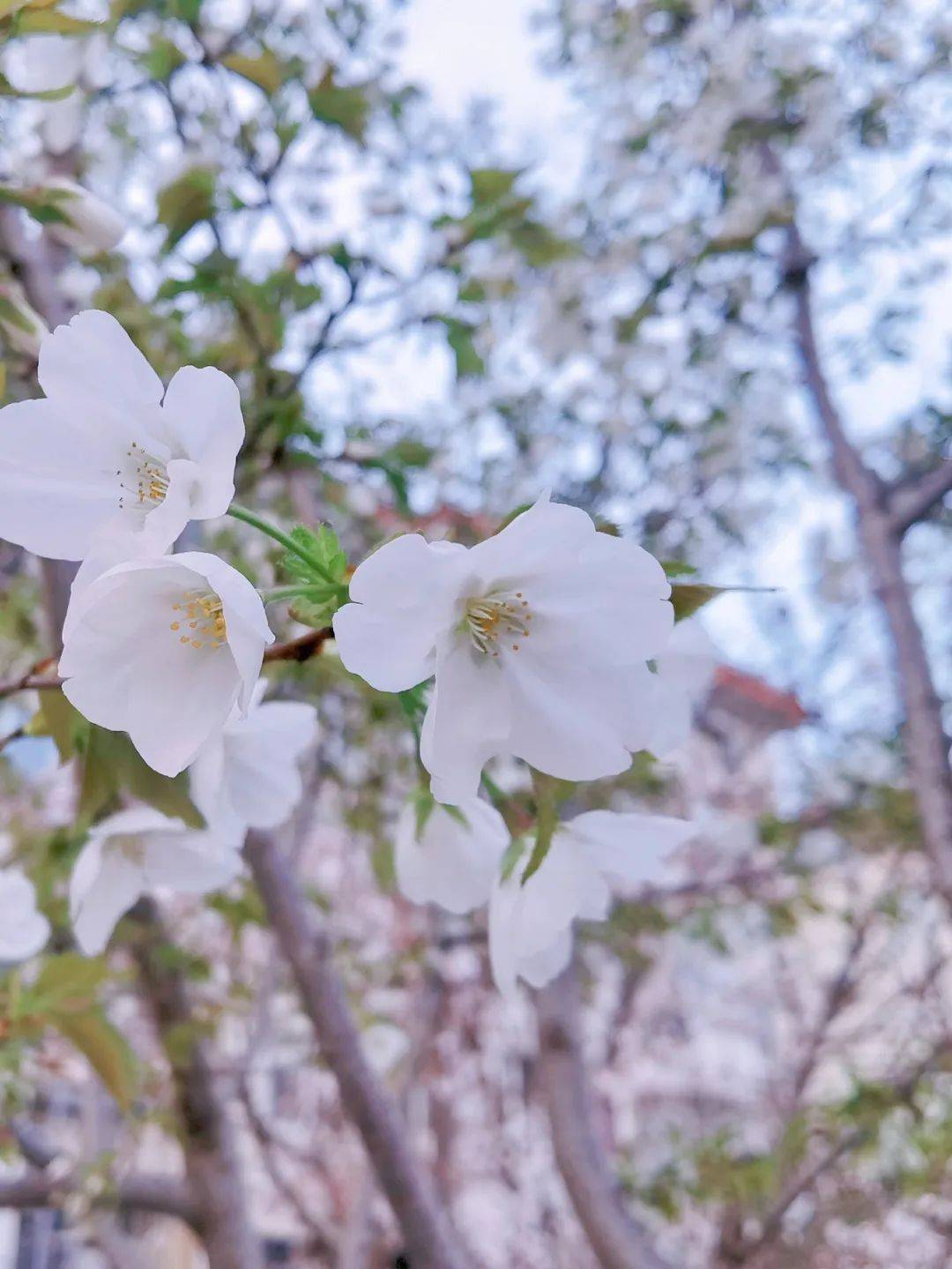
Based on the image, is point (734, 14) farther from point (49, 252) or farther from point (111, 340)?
point (111, 340)

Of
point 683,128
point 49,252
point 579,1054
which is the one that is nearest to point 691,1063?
point 579,1054

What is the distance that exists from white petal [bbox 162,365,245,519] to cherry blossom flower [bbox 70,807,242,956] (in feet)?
1.16

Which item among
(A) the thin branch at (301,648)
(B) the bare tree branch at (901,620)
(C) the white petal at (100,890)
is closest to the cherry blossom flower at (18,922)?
(C) the white petal at (100,890)

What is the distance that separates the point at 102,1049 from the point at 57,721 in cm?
42

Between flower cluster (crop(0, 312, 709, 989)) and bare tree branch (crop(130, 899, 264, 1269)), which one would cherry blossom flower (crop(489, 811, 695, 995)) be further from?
bare tree branch (crop(130, 899, 264, 1269))

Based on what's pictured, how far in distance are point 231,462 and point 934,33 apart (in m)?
2.66

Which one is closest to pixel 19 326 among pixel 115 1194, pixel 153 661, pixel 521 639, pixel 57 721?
pixel 57 721

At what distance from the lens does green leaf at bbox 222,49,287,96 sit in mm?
1218

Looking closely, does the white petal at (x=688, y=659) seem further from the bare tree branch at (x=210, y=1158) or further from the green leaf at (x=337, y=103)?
the bare tree branch at (x=210, y=1158)

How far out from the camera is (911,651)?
187 centimetres

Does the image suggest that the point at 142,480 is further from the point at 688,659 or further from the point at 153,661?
the point at 688,659

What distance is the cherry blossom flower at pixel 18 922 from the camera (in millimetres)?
917

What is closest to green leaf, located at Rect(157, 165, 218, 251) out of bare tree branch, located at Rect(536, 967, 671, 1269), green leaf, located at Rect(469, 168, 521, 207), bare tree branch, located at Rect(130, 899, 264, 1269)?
green leaf, located at Rect(469, 168, 521, 207)

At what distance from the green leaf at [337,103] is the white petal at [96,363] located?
100 centimetres
